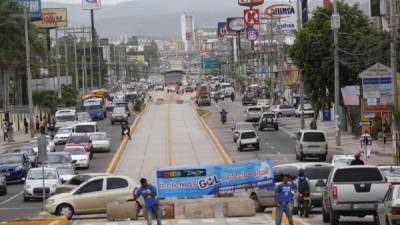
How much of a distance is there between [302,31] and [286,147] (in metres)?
15.7

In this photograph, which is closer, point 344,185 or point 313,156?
point 344,185

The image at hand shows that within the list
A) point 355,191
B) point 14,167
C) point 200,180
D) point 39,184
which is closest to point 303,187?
point 355,191

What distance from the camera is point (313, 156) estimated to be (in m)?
59.8

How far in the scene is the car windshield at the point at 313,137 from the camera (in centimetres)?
6012

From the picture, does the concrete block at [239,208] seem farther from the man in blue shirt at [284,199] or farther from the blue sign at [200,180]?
the man in blue shirt at [284,199]

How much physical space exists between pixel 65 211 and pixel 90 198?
95cm

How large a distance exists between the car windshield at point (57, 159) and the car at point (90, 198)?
633 inches

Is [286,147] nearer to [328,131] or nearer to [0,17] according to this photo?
[328,131]

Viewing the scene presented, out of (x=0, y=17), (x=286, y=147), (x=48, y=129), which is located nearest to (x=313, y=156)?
(x=286, y=147)

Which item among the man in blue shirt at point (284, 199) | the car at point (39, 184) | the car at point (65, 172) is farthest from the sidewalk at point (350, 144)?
the man in blue shirt at point (284, 199)

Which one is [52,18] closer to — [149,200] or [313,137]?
[313,137]

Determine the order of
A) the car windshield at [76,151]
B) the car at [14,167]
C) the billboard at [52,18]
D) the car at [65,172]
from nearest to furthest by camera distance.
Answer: the car at [65,172]
the car at [14,167]
the car windshield at [76,151]
the billboard at [52,18]

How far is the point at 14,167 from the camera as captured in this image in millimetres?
52844

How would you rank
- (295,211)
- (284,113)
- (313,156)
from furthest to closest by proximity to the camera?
(284,113) < (313,156) < (295,211)
